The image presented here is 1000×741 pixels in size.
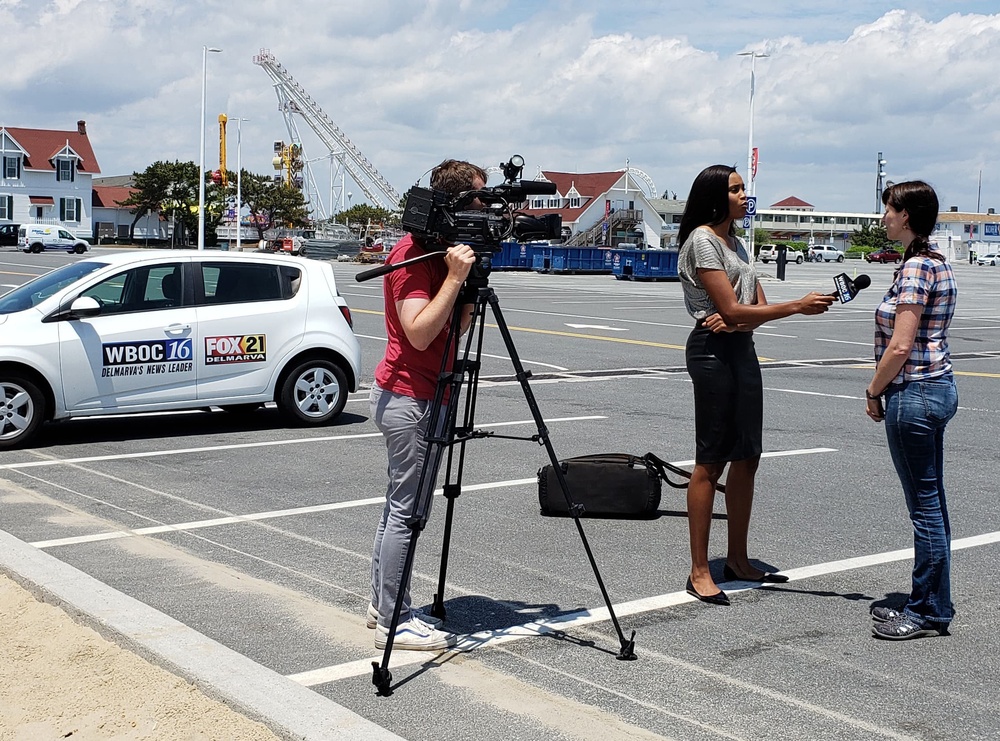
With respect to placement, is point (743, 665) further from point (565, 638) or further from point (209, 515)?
point (209, 515)

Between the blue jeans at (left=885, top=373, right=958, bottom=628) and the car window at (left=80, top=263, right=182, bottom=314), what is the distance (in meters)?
6.95

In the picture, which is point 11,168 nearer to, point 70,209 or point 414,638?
point 70,209

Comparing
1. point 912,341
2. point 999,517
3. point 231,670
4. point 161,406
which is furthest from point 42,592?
point 999,517

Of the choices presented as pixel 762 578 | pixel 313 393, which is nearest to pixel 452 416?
pixel 762 578

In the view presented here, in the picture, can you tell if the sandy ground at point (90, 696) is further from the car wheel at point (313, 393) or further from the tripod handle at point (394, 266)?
the car wheel at point (313, 393)

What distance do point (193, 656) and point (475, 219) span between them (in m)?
2.00

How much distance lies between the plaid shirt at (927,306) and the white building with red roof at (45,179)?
96.2 m

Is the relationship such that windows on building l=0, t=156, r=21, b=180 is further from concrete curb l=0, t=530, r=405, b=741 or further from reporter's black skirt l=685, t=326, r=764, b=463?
reporter's black skirt l=685, t=326, r=764, b=463

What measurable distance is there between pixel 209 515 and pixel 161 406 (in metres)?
3.07

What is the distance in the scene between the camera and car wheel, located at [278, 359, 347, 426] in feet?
36.5

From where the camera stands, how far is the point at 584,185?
120250mm

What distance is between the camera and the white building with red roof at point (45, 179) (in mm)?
93500

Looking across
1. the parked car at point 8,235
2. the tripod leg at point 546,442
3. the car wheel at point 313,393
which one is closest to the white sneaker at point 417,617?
the tripod leg at point 546,442

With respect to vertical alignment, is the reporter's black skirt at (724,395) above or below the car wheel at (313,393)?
above
